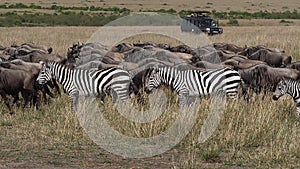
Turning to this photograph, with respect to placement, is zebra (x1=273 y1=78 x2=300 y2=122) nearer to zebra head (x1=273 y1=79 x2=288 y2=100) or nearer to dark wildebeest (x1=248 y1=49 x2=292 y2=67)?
zebra head (x1=273 y1=79 x2=288 y2=100)

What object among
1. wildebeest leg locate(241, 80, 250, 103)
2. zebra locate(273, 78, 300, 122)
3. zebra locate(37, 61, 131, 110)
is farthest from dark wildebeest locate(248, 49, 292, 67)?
zebra locate(37, 61, 131, 110)

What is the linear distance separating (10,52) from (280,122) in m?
12.1

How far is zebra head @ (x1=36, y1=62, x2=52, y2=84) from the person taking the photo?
13633 mm

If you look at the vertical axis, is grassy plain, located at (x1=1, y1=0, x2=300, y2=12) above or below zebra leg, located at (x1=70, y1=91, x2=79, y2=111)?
below

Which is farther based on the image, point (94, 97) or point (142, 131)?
point (94, 97)

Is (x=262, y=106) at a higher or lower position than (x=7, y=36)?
higher

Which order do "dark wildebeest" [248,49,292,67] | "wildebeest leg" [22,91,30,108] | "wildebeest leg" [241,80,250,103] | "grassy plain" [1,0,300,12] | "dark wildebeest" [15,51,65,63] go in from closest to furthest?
"wildebeest leg" [241,80,250,103] < "wildebeest leg" [22,91,30,108] < "dark wildebeest" [15,51,65,63] < "dark wildebeest" [248,49,292,67] < "grassy plain" [1,0,300,12]

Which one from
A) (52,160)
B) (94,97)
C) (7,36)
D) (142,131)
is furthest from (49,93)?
(7,36)

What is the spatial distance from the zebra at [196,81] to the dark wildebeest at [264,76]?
1.22 meters

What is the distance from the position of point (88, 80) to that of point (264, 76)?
14.4 feet

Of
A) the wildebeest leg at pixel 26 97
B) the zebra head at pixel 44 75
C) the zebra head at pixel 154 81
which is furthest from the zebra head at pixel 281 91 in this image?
the wildebeest leg at pixel 26 97

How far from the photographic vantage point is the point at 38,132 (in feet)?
37.4

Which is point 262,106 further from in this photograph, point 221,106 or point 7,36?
point 7,36

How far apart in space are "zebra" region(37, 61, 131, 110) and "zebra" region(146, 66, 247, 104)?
65 cm
